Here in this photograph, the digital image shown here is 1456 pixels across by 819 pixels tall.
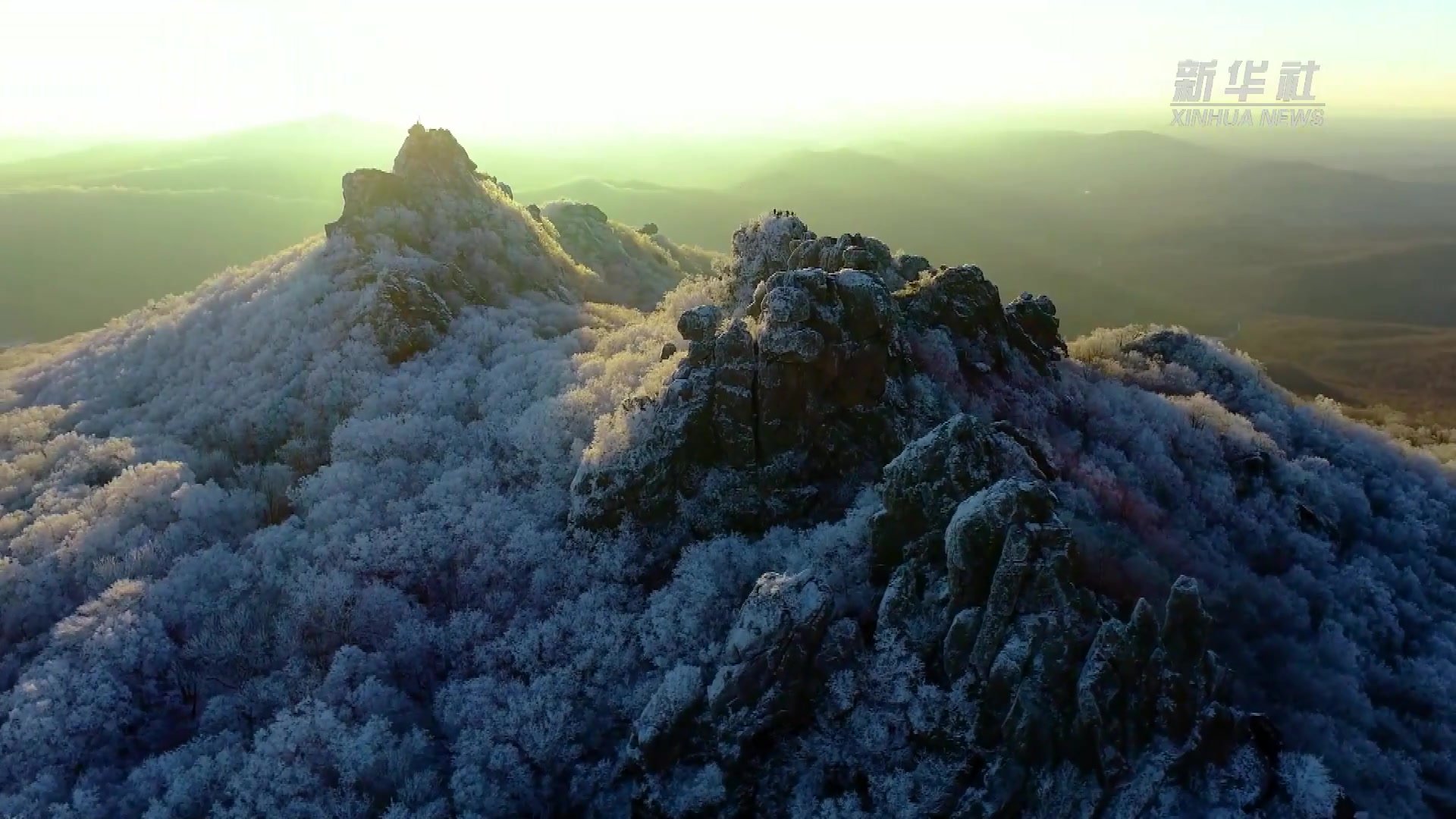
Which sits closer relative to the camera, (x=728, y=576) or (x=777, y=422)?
(x=728, y=576)

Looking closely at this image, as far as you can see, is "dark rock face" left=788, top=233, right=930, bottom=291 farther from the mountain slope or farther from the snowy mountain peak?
the snowy mountain peak

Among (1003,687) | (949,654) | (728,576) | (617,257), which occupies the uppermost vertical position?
(617,257)

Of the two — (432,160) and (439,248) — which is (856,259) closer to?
(439,248)

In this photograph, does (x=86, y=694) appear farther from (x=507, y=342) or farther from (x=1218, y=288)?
(x=1218, y=288)

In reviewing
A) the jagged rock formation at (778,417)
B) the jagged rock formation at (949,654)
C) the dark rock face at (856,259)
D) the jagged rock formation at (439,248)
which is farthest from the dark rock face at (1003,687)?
the jagged rock formation at (439,248)

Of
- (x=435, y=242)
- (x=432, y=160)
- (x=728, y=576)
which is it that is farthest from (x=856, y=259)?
(x=432, y=160)

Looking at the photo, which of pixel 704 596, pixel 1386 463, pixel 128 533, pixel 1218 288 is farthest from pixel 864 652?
pixel 1218 288
